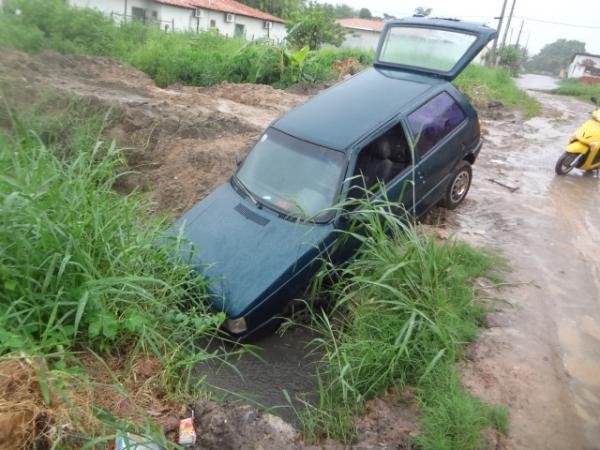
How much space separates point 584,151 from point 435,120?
165 inches

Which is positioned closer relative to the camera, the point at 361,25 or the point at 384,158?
the point at 384,158

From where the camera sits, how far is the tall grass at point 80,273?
2363 mm

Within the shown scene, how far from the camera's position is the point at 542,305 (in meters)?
3.79

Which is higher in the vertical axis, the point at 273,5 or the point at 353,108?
the point at 273,5

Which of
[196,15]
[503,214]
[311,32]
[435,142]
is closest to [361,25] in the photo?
[196,15]

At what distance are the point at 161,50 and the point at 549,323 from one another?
12.4 m

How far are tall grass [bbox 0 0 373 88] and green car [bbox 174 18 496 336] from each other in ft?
26.9

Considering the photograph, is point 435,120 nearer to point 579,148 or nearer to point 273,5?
point 579,148

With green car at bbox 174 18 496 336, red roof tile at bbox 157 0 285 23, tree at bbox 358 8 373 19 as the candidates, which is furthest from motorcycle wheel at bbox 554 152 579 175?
tree at bbox 358 8 373 19

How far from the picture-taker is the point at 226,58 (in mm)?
13172

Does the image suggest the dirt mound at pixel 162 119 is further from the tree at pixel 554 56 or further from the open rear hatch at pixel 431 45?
the tree at pixel 554 56

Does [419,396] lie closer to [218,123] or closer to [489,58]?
[218,123]

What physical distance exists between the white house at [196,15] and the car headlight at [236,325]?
22176mm

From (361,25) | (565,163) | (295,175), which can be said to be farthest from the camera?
(361,25)
